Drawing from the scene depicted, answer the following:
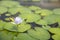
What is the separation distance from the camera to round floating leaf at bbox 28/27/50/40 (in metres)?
1.11

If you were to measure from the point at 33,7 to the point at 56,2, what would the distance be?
0.30 metres

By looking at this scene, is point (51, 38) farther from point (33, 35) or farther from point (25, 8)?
point (25, 8)

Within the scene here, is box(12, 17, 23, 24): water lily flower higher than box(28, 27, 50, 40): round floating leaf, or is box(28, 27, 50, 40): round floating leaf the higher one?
box(12, 17, 23, 24): water lily flower

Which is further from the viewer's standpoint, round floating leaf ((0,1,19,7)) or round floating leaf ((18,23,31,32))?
round floating leaf ((0,1,19,7))

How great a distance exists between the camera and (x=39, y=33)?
3.79 feet

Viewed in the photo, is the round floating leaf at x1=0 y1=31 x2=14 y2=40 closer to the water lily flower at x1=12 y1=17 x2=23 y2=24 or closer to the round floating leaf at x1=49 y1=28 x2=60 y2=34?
the water lily flower at x1=12 y1=17 x2=23 y2=24

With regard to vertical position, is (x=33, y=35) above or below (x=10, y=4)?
below

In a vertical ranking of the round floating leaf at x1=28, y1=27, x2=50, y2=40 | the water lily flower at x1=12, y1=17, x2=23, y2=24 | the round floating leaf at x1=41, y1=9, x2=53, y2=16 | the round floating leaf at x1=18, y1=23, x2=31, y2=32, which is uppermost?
the round floating leaf at x1=41, y1=9, x2=53, y2=16

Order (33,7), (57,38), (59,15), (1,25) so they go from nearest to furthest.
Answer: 1. (57,38)
2. (1,25)
3. (59,15)
4. (33,7)

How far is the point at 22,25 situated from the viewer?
1.24 meters

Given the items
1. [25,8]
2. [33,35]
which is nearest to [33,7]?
[25,8]

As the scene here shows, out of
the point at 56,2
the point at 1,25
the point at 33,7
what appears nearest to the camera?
the point at 1,25

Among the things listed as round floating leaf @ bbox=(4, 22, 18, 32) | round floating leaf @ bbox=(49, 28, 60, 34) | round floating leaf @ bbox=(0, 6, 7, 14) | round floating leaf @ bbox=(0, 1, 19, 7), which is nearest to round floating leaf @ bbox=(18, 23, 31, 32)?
round floating leaf @ bbox=(4, 22, 18, 32)

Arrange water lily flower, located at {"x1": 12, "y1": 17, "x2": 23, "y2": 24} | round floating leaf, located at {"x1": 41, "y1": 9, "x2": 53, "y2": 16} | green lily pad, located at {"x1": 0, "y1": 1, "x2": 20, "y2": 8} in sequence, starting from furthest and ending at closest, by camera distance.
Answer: green lily pad, located at {"x1": 0, "y1": 1, "x2": 20, "y2": 8}, round floating leaf, located at {"x1": 41, "y1": 9, "x2": 53, "y2": 16}, water lily flower, located at {"x1": 12, "y1": 17, "x2": 23, "y2": 24}
